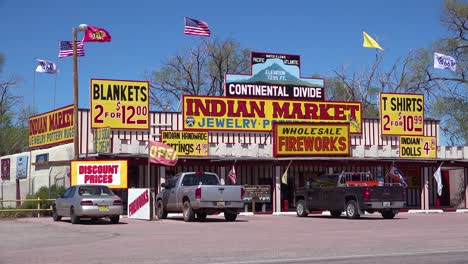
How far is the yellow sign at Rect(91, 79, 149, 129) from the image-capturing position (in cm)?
3822

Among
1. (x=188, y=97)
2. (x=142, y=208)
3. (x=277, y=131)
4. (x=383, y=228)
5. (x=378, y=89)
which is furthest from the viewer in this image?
(x=378, y=89)

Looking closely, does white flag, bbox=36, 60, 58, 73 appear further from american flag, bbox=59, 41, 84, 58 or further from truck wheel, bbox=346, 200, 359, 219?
truck wheel, bbox=346, 200, 359, 219

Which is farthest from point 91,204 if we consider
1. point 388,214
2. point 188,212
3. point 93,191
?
point 388,214

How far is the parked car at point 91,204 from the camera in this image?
2520 centimetres

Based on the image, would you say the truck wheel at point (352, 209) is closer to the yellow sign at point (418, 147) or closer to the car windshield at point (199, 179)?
the car windshield at point (199, 179)

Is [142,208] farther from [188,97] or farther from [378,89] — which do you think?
[378,89]

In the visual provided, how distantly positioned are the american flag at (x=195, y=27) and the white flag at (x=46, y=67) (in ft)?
28.6

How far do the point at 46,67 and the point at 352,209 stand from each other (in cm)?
2241

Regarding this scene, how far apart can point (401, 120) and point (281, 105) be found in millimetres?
7880

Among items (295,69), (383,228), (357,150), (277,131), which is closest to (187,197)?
(383,228)

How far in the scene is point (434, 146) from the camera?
40688mm

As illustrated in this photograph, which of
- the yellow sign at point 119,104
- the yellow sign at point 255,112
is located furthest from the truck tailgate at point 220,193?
the yellow sign at point 119,104

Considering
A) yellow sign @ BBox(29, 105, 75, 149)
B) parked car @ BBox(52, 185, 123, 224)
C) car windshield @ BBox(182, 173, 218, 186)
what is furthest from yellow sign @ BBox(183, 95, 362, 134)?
parked car @ BBox(52, 185, 123, 224)

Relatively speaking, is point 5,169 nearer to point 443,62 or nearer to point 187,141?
point 187,141
